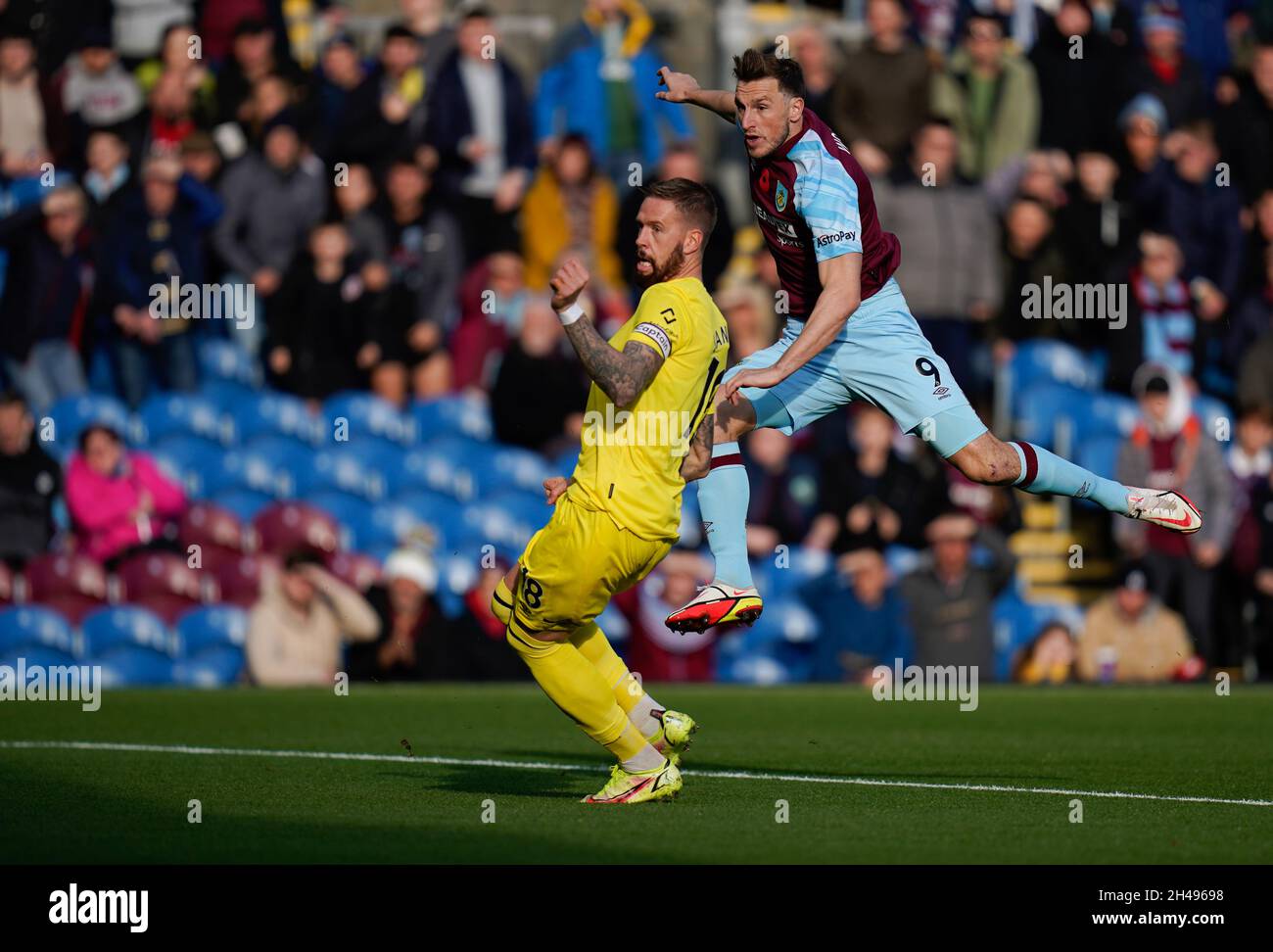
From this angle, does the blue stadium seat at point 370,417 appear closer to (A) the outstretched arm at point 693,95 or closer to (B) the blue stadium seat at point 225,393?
(B) the blue stadium seat at point 225,393

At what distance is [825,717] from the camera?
1405cm

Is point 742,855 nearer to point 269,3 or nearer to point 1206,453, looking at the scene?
point 1206,453

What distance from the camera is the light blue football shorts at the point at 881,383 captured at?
33.1 ft

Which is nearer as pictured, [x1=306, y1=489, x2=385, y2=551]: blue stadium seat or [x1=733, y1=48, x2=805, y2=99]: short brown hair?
[x1=733, y1=48, x2=805, y2=99]: short brown hair

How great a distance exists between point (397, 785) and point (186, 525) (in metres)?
7.81

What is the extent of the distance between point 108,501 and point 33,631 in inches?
46.3

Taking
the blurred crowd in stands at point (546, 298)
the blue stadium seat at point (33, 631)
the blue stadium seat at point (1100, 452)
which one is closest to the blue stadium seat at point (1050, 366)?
the blurred crowd in stands at point (546, 298)

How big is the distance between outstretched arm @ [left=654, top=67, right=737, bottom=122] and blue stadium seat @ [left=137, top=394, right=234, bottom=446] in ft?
27.6

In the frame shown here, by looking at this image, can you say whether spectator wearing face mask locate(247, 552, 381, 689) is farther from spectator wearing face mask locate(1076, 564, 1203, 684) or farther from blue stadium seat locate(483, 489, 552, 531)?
spectator wearing face mask locate(1076, 564, 1203, 684)

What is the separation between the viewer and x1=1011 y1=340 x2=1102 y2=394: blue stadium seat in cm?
1833

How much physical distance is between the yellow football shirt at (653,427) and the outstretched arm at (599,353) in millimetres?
147

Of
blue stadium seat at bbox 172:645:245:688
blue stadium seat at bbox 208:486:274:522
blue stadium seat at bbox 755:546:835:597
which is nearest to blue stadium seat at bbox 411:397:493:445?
blue stadium seat at bbox 208:486:274:522

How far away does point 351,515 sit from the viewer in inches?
685

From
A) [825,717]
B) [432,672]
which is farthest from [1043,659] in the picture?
[432,672]
